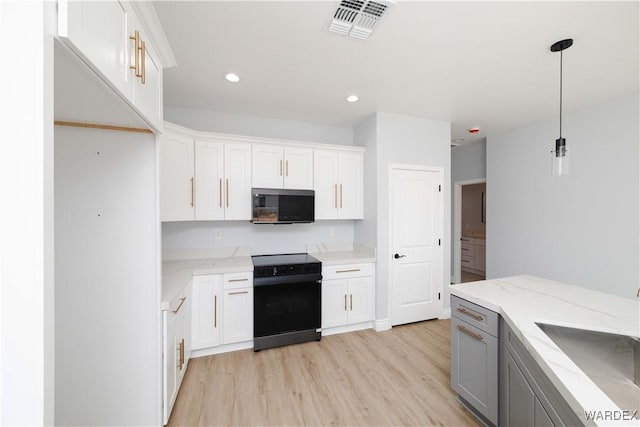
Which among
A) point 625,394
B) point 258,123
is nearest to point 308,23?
point 258,123

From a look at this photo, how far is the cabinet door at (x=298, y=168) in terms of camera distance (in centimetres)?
311

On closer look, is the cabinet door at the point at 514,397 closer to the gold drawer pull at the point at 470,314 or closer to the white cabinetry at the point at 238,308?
the gold drawer pull at the point at 470,314

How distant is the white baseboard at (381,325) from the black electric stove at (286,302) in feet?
2.45

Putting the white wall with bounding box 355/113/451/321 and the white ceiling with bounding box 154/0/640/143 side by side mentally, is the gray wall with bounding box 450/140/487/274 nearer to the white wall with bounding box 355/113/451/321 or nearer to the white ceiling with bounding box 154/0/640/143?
the white ceiling with bounding box 154/0/640/143

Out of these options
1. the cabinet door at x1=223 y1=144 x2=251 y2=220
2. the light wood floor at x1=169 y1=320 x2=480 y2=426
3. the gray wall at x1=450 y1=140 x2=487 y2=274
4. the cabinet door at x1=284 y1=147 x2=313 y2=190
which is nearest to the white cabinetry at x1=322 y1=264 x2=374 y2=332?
the light wood floor at x1=169 y1=320 x2=480 y2=426

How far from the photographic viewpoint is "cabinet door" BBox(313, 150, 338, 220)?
323 cm

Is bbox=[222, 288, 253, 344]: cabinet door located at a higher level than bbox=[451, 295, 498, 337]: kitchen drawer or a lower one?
lower

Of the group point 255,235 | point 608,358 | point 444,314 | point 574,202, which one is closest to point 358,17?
point 608,358

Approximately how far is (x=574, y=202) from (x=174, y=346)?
4449 millimetres

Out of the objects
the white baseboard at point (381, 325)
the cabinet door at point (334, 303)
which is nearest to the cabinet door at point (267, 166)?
the cabinet door at point (334, 303)

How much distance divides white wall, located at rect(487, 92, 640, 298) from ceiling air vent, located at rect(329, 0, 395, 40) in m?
3.01

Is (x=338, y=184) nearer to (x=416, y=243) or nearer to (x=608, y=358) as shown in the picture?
(x=416, y=243)

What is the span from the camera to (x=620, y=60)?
206 cm
